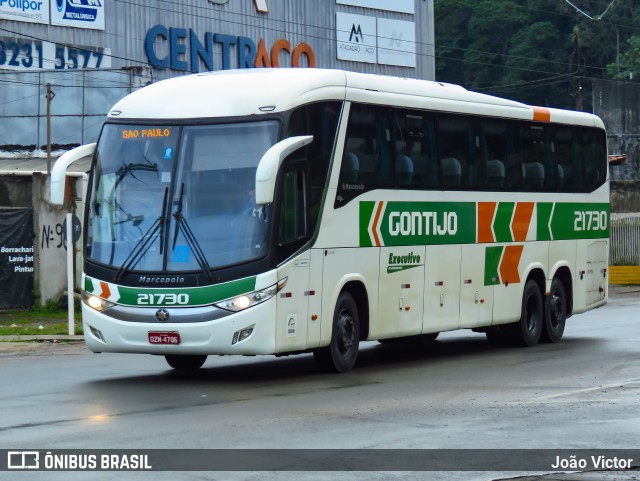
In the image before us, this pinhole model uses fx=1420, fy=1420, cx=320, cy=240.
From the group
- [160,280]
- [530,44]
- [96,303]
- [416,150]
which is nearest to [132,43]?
[416,150]

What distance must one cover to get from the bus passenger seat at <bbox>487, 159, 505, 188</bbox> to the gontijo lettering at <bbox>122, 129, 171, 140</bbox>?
246 inches

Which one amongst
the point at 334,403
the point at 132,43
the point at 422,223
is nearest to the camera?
the point at 334,403

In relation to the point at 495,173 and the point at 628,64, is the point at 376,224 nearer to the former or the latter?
the point at 495,173

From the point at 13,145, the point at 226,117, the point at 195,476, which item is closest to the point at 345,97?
the point at 226,117

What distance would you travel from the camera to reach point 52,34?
55594 millimetres

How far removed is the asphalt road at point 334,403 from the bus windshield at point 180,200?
1.48 meters

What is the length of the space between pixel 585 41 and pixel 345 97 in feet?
280

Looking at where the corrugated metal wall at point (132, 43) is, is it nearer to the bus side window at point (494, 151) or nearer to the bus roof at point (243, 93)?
the bus side window at point (494, 151)

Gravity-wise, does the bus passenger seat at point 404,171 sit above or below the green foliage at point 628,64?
below

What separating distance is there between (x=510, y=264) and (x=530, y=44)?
8325 cm

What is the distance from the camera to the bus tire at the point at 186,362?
18.1 meters

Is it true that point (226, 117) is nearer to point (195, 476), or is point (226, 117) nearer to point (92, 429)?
point (92, 429)

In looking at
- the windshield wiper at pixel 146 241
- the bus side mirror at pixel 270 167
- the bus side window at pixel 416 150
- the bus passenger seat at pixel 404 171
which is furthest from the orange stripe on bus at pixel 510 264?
the windshield wiper at pixel 146 241

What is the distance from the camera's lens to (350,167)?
17.4 meters
